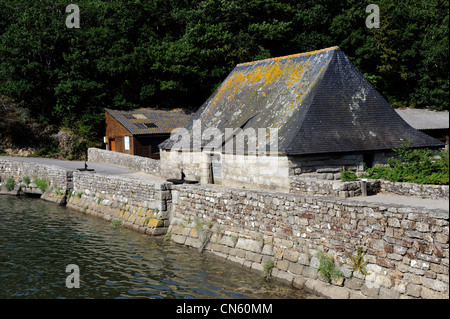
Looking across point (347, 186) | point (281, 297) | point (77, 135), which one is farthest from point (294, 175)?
point (77, 135)

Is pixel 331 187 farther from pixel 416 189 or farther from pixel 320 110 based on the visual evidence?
pixel 320 110

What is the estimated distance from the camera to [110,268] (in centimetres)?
1301

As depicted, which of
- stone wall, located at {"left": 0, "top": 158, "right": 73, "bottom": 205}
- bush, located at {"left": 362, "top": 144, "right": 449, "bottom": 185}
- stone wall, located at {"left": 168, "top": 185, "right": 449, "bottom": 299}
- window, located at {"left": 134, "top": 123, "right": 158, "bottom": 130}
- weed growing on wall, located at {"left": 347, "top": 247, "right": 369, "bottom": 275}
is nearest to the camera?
stone wall, located at {"left": 168, "top": 185, "right": 449, "bottom": 299}

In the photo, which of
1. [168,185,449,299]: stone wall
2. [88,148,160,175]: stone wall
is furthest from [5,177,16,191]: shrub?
[168,185,449,299]: stone wall

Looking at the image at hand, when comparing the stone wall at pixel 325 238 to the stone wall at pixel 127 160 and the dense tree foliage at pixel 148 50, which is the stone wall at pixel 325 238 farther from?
the dense tree foliage at pixel 148 50

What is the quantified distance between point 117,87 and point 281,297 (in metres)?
30.2

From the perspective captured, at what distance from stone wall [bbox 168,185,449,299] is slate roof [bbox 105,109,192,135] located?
1673 centimetres

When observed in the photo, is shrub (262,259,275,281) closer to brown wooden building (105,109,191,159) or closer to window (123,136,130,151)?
brown wooden building (105,109,191,159)

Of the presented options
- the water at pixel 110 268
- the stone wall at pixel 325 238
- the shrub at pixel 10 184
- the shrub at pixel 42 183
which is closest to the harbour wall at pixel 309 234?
the stone wall at pixel 325 238

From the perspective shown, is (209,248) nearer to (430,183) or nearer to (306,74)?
(430,183)

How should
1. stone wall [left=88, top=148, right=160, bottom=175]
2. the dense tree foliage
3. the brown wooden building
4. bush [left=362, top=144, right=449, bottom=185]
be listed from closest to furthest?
bush [left=362, top=144, right=449, bottom=185], stone wall [left=88, top=148, right=160, bottom=175], the brown wooden building, the dense tree foliage

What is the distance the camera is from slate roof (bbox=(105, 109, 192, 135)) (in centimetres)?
3121

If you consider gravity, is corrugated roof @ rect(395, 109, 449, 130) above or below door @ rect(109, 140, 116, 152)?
above

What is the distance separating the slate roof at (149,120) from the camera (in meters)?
31.2
